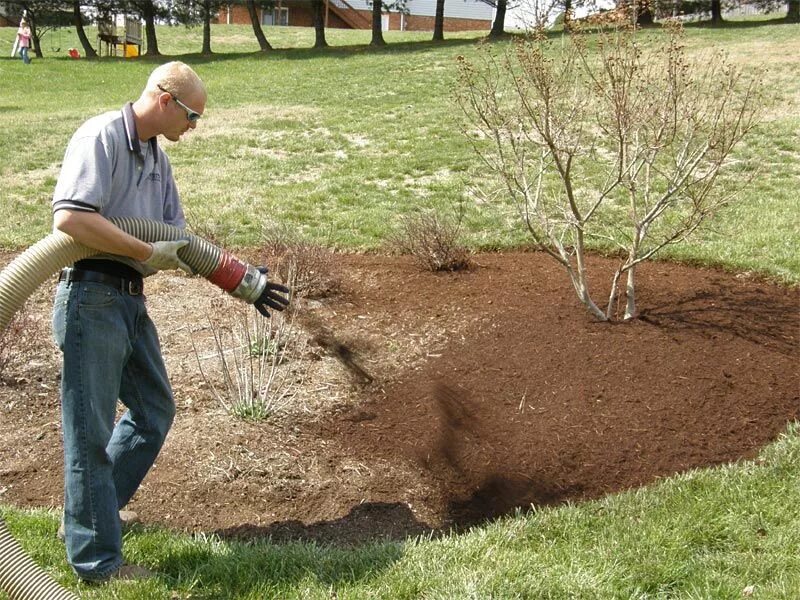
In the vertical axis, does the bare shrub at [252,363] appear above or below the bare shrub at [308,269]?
below

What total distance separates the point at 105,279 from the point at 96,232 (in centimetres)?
28

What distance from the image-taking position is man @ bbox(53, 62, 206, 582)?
306 cm

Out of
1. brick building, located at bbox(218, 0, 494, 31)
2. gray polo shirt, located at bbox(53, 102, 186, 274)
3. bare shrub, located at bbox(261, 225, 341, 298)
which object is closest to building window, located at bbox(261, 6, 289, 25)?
brick building, located at bbox(218, 0, 494, 31)

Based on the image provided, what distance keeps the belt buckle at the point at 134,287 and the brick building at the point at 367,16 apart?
50.7 metres

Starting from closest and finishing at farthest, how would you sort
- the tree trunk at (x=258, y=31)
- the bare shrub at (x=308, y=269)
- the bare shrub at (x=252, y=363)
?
the bare shrub at (x=252, y=363), the bare shrub at (x=308, y=269), the tree trunk at (x=258, y=31)

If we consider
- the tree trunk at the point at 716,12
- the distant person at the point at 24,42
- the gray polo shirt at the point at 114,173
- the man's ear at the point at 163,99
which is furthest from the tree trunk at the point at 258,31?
the man's ear at the point at 163,99

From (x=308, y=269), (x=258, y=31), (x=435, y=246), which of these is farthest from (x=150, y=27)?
(x=308, y=269)

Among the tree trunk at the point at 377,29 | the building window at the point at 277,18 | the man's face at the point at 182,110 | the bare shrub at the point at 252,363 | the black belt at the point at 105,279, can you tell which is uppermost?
the building window at the point at 277,18

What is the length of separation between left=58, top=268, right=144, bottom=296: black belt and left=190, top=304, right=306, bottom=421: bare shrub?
58.5 inches

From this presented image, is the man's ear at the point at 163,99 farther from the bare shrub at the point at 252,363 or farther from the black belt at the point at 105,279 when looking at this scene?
the bare shrub at the point at 252,363

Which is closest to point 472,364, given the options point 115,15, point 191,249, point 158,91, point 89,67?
point 191,249

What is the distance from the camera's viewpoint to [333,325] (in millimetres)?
6316

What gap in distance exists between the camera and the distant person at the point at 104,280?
9.98 feet

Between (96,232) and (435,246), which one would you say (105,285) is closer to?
(96,232)
